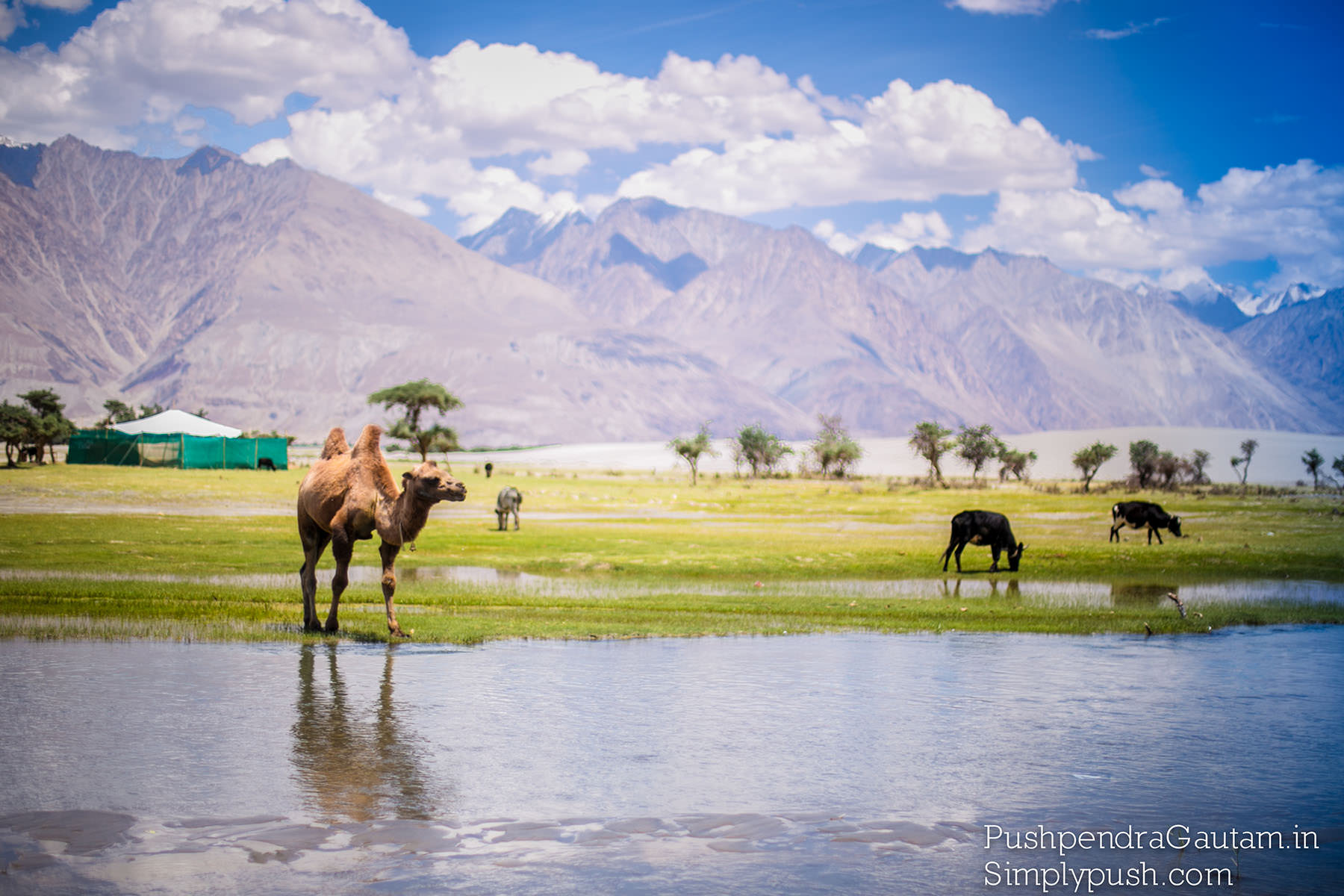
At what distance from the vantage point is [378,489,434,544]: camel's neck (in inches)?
735

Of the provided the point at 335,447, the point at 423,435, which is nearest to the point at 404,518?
the point at 335,447

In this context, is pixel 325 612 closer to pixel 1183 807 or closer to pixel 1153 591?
pixel 1183 807

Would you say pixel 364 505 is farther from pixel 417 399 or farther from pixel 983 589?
pixel 417 399

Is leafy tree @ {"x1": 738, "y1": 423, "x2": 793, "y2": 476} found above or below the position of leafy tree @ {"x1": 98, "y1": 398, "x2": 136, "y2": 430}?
below

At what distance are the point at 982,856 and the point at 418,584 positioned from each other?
69.8 feet

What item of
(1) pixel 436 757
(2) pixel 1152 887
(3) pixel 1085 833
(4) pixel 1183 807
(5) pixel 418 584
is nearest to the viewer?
(2) pixel 1152 887

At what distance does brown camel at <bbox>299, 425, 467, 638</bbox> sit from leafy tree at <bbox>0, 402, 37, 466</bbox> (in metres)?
74.5

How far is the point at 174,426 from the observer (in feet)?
393

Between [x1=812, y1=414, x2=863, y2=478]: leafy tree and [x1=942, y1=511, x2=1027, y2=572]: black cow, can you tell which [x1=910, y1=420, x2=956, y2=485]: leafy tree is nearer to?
[x1=812, y1=414, x2=863, y2=478]: leafy tree

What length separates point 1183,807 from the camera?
1126 cm

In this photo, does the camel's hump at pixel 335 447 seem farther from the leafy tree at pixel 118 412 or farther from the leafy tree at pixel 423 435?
the leafy tree at pixel 118 412

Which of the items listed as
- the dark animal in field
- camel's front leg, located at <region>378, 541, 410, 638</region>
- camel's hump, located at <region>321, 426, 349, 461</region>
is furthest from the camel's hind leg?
the dark animal in field

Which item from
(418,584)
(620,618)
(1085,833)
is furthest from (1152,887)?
(418,584)

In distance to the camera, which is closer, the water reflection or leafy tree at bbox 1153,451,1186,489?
the water reflection
